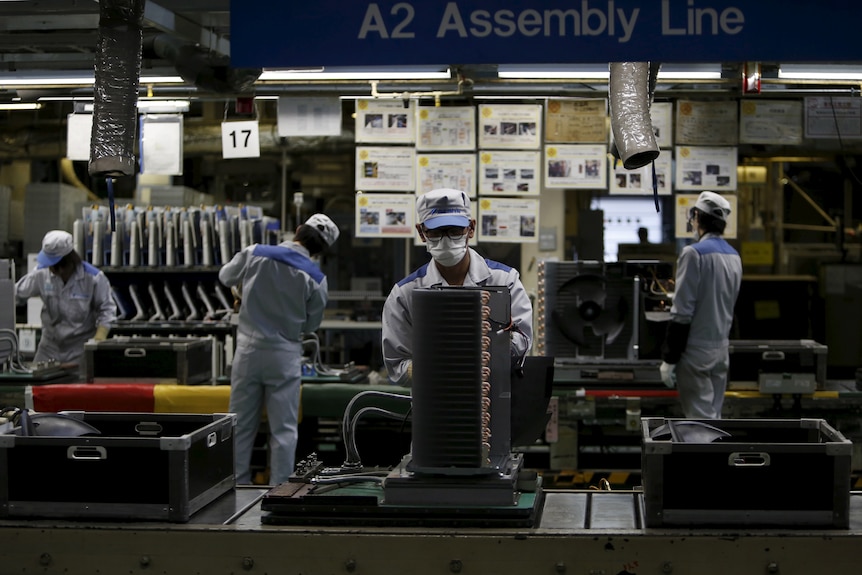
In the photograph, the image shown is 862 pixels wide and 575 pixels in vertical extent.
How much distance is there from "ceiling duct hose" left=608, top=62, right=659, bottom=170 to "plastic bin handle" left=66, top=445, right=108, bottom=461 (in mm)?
2140

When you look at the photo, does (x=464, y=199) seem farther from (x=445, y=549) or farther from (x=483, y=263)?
(x=445, y=549)

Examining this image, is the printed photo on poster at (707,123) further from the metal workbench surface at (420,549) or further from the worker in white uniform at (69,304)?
the metal workbench surface at (420,549)

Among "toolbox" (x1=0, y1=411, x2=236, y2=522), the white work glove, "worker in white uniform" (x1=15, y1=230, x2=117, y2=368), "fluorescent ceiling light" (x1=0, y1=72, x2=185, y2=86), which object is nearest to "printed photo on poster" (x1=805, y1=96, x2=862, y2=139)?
the white work glove

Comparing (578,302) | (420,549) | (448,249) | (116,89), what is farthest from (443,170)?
(420,549)

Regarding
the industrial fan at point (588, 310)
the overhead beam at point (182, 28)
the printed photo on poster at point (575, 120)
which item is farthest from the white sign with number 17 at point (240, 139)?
the industrial fan at point (588, 310)

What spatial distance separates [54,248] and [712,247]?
4563mm

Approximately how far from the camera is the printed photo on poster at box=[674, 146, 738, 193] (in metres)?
7.84

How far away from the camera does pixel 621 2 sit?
3.56 meters

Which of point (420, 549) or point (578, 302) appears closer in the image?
point (420, 549)

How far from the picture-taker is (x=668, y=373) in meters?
6.34

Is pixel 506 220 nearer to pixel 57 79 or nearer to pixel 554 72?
pixel 554 72

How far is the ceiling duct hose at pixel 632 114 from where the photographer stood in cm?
386

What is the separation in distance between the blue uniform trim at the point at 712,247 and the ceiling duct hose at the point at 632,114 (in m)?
2.40

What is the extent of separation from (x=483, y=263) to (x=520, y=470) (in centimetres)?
116
